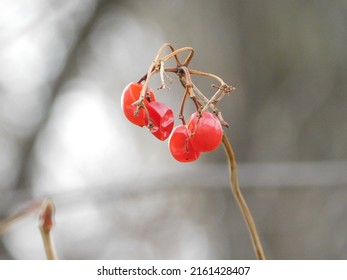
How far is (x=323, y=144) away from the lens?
4.22 metres

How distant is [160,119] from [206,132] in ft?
0.22

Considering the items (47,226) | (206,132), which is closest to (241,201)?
(206,132)

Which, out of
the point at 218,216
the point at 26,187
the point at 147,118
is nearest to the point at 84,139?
the point at 26,187

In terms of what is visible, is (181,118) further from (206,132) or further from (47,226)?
(47,226)

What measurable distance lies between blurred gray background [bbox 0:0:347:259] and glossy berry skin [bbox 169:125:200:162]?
278 cm

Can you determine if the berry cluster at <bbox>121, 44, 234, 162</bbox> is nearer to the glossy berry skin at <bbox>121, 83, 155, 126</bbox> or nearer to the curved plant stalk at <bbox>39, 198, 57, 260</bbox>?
the glossy berry skin at <bbox>121, 83, 155, 126</bbox>

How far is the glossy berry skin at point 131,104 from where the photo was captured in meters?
0.85

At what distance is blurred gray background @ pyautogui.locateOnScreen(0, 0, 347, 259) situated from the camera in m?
4.12

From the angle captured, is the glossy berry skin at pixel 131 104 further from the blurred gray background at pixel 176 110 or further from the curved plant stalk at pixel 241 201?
the blurred gray background at pixel 176 110

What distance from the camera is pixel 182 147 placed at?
2.84ft

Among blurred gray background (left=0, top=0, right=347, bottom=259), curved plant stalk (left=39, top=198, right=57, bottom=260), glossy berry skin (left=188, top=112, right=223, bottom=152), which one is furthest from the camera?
blurred gray background (left=0, top=0, right=347, bottom=259)

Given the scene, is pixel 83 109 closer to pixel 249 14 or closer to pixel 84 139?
pixel 84 139

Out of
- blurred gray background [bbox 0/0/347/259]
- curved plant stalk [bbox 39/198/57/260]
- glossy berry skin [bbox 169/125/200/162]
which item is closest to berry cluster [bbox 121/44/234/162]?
glossy berry skin [bbox 169/125/200/162]

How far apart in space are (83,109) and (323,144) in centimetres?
186
